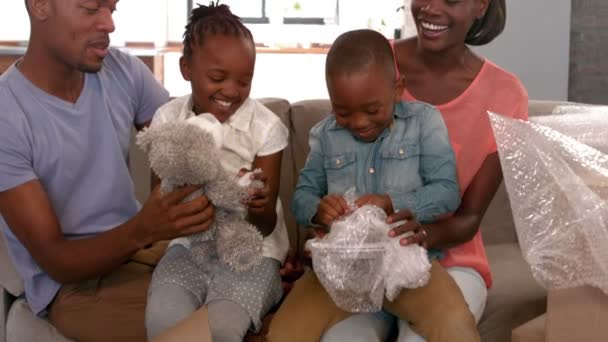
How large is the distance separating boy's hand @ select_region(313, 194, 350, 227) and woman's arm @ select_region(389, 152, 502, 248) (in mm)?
112

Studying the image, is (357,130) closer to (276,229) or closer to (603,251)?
(276,229)

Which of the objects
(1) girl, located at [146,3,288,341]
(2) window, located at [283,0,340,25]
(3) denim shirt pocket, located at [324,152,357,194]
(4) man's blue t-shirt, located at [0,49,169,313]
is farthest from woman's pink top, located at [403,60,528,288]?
(2) window, located at [283,0,340,25]

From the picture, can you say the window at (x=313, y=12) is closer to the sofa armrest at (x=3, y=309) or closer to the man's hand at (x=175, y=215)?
the sofa armrest at (x=3, y=309)

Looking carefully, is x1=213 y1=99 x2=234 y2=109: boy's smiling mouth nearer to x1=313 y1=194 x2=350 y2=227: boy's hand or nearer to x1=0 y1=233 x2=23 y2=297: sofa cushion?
x1=313 y1=194 x2=350 y2=227: boy's hand

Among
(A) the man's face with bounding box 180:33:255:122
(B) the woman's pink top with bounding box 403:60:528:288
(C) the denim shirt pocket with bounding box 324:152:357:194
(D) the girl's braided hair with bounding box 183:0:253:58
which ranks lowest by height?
(C) the denim shirt pocket with bounding box 324:152:357:194

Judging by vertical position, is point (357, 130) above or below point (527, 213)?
above

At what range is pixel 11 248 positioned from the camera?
1.88m


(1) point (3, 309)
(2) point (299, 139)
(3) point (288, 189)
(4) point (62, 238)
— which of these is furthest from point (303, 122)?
(1) point (3, 309)

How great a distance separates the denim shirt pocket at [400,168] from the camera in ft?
5.67

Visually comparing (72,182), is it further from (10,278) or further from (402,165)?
(402,165)

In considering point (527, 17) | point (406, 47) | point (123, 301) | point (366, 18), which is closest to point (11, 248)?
point (123, 301)

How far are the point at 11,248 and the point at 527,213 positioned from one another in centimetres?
109

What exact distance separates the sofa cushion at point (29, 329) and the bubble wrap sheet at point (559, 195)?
100 centimetres

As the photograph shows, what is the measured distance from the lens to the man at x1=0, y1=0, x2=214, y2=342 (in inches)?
67.9
